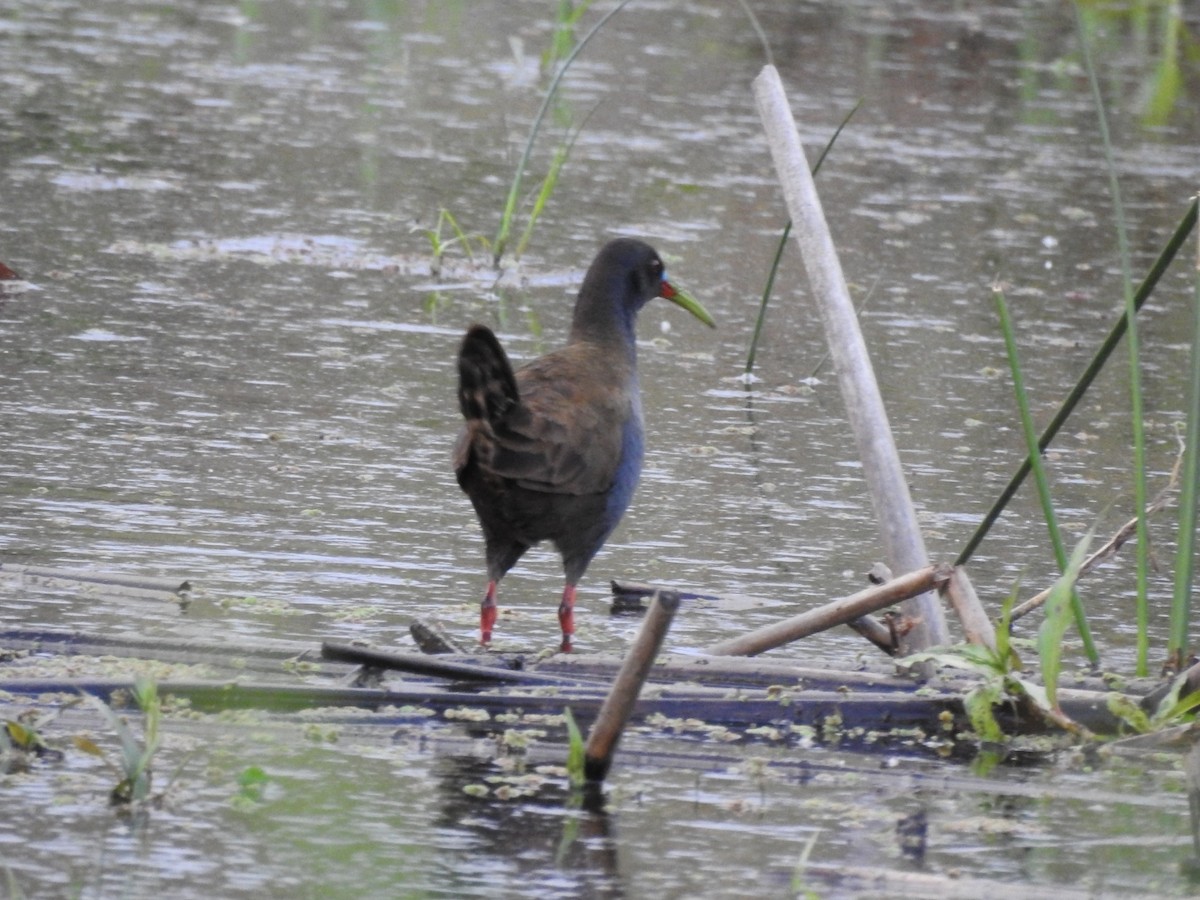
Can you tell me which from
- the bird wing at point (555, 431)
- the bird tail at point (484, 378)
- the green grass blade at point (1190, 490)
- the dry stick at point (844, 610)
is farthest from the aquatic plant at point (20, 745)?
the green grass blade at point (1190, 490)

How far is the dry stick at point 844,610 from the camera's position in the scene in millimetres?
5715

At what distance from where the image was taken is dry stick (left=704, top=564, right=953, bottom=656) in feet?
18.7

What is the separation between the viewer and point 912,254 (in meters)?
13.8

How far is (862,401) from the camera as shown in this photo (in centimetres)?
621

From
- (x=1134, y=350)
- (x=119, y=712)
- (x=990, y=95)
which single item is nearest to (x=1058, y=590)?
(x=1134, y=350)

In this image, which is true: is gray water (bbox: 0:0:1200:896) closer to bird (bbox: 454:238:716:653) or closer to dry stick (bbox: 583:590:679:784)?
dry stick (bbox: 583:590:679:784)

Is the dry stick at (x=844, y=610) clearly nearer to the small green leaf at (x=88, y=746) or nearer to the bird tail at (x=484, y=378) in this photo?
the bird tail at (x=484, y=378)

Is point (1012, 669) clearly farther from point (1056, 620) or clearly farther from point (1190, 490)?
point (1190, 490)

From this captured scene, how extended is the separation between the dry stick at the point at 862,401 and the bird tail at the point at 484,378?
0.88 meters

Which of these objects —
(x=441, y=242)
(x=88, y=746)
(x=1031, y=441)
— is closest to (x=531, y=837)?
(x=88, y=746)

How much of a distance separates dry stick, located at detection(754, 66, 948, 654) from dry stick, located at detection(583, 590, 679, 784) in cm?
133

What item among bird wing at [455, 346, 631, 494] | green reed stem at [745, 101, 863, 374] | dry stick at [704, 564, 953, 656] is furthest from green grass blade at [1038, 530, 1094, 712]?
green reed stem at [745, 101, 863, 374]

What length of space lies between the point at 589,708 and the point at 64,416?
404 centimetres

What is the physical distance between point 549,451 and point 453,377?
12.5ft
